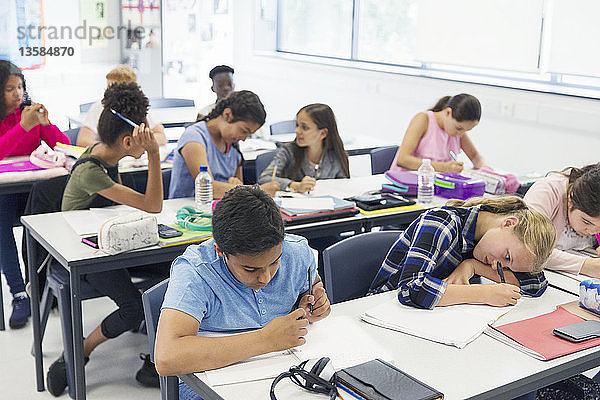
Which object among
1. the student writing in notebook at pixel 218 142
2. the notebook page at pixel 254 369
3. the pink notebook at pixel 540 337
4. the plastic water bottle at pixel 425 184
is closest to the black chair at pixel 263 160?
the student writing in notebook at pixel 218 142

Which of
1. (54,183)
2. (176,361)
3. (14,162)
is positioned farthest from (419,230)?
(14,162)

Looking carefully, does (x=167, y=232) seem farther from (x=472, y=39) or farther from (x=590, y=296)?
(x=472, y=39)

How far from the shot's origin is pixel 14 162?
3756 millimetres

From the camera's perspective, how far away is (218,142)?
355 cm

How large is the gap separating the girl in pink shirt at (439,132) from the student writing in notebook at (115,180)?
5.04 ft

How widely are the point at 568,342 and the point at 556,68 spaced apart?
10.3ft

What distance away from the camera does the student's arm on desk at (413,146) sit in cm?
390

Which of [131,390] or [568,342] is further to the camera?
[131,390]

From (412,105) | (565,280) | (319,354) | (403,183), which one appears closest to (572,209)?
(565,280)

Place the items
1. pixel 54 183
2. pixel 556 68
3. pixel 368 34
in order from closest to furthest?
1. pixel 54 183
2. pixel 556 68
3. pixel 368 34

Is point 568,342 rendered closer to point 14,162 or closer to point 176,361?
point 176,361

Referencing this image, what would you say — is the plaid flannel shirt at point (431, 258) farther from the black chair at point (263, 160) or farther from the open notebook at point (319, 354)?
the black chair at point (263, 160)

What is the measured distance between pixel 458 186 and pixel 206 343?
209 cm

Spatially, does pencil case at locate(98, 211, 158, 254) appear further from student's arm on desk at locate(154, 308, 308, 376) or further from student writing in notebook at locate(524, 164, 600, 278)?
student writing in notebook at locate(524, 164, 600, 278)
